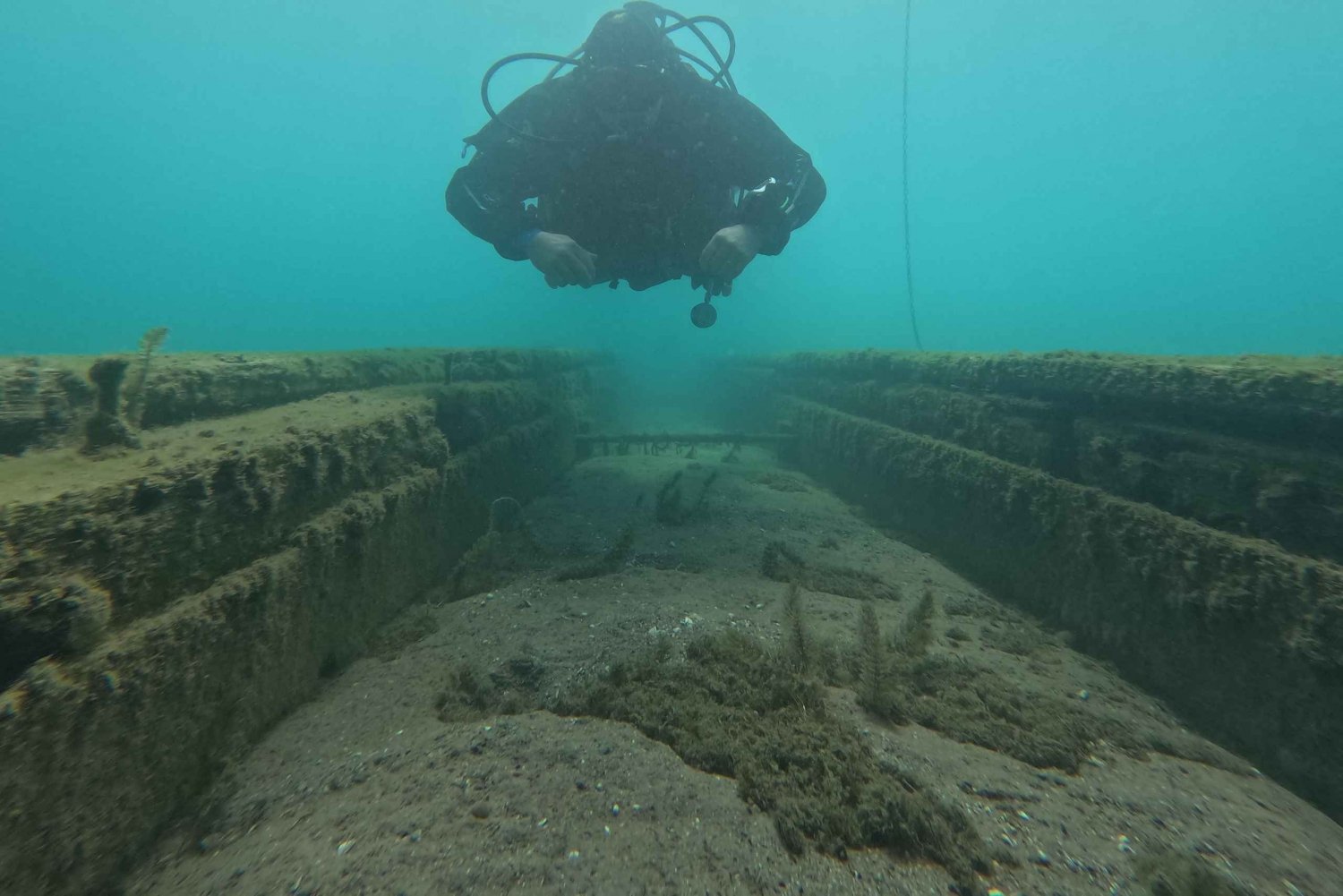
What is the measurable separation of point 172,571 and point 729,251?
15.1 feet

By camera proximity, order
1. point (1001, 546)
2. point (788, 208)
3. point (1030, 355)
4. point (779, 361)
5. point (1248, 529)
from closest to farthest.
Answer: point (1248, 529), point (1001, 546), point (1030, 355), point (788, 208), point (779, 361)

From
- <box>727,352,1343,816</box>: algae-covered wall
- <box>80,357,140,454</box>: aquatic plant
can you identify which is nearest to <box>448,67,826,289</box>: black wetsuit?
<box>727,352,1343,816</box>: algae-covered wall

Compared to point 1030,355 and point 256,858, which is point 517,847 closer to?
point 256,858

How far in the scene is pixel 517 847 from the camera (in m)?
1.71

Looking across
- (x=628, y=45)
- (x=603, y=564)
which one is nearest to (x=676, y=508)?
(x=603, y=564)

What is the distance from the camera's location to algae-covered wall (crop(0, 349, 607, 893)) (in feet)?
5.06

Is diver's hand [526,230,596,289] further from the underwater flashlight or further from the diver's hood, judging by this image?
the diver's hood

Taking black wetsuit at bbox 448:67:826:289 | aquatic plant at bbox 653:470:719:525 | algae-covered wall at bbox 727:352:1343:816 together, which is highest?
black wetsuit at bbox 448:67:826:289

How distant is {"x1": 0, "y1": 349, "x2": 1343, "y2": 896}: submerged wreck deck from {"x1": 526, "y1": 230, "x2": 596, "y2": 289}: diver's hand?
187 centimetres

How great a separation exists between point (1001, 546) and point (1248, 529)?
1.51 meters

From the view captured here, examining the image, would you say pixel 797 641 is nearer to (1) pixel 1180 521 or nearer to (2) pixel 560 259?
(1) pixel 1180 521

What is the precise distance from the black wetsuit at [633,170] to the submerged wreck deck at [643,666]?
104 inches

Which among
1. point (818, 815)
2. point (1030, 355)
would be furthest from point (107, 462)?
point (1030, 355)

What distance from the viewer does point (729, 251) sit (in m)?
5.29
